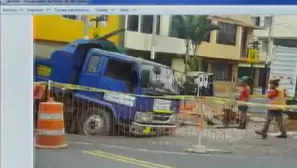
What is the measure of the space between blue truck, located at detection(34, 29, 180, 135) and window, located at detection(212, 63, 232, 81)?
15 cm

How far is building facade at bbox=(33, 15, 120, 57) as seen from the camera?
3.86ft

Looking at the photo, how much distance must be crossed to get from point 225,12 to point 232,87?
33 centimetres

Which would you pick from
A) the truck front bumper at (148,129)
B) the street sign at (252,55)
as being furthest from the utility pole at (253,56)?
the truck front bumper at (148,129)

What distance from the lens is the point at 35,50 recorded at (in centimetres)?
127

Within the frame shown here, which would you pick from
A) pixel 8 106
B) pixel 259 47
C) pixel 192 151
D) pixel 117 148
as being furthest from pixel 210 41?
pixel 8 106

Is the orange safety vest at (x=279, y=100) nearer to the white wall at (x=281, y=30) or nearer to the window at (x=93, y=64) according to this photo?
the white wall at (x=281, y=30)

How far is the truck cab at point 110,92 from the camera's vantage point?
1.33m

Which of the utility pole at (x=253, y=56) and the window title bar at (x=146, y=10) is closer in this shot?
the window title bar at (x=146, y=10)

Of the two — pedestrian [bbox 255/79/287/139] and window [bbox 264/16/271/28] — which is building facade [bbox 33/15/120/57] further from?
pedestrian [bbox 255/79/287/139]

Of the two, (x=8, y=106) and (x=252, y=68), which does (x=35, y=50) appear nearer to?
(x=8, y=106)

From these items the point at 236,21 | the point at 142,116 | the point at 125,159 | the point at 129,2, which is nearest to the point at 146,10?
the point at 129,2

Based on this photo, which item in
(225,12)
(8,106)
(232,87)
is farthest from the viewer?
(232,87)

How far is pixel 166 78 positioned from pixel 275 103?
15.7 inches

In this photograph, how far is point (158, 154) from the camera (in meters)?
1.35
